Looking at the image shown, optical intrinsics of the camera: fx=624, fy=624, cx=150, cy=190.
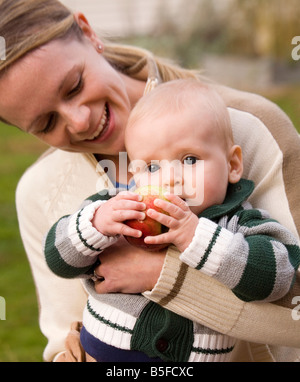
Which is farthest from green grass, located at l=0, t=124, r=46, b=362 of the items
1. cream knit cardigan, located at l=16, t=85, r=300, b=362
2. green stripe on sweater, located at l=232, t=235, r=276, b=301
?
green stripe on sweater, located at l=232, t=235, r=276, b=301

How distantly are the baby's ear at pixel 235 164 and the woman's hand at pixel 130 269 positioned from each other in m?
→ 0.35

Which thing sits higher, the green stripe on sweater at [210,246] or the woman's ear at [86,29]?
the woman's ear at [86,29]

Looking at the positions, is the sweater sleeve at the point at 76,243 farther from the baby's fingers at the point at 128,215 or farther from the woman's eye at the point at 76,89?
the woman's eye at the point at 76,89

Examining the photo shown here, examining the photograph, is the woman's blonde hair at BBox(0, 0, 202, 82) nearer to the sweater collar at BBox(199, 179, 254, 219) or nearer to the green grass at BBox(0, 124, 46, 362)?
the sweater collar at BBox(199, 179, 254, 219)

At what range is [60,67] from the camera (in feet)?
7.39

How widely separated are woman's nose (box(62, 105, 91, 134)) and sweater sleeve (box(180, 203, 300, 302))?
66 cm

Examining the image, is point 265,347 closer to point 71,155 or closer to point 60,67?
point 71,155

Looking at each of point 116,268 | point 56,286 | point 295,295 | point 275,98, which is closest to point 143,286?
point 116,268

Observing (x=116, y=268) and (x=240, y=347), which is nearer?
(x=116, y=268)

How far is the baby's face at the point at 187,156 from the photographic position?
2.00 m

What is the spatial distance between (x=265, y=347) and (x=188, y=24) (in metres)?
8.61

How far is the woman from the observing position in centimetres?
203

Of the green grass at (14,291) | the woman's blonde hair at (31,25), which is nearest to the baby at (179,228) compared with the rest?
the woman's blonde hair at (31,25)
